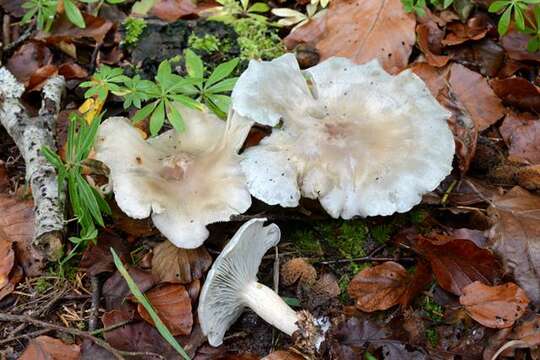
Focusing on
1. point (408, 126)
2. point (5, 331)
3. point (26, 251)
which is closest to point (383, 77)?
point (408, 126)

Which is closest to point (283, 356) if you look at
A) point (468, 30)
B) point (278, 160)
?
point (278, 160)

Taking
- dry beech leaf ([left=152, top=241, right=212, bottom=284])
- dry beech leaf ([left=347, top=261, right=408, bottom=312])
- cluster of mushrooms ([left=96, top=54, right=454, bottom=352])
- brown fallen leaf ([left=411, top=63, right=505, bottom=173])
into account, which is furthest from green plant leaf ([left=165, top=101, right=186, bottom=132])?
brown fallen leaf ([left=411, top=63, right=505, bottom=173])

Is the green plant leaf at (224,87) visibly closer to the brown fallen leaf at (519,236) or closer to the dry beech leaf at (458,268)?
the dry beech leaf at (458,268)

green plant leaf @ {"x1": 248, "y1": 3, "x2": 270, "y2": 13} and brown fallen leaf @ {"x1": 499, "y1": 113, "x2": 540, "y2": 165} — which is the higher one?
green plant leaf @ {"x1": 248, "y1": 3, "x2": 270, "y2": 13}

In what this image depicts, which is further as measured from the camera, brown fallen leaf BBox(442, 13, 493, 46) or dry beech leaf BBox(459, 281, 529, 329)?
brown fallen leaf BBox(442, 13, 493, 46)

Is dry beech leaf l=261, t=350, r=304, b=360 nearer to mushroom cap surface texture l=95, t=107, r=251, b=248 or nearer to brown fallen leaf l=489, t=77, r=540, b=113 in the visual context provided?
mushroom cap surface texture l=95, t=107, r=251, b=248

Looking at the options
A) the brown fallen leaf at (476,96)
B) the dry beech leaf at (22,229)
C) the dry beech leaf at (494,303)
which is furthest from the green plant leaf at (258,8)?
the dry beech leaf at (494,303)

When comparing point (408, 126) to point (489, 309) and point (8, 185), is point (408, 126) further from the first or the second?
point (8, 185)
